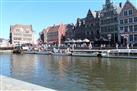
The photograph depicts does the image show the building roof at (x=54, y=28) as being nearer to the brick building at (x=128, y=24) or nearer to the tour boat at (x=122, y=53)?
the brick building at (x=128, y=24)

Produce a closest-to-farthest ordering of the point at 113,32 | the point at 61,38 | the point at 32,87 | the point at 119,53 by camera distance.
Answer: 1. the point at 32,87
2. the point at 119,53
3. the point at 113,32
4. the point at 61,38

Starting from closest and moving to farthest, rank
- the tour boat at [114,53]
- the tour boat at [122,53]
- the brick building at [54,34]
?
the tour boat at [122,53], the tour boat at [114,53], the brick building at [54,34]

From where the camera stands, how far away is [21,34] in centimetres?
18462

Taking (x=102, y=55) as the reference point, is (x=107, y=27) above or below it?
above

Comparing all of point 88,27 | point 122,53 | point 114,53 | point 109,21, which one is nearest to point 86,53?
point 114,53

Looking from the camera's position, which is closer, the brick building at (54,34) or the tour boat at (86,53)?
the tour boat at (86,53)

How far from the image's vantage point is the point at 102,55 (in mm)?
75125

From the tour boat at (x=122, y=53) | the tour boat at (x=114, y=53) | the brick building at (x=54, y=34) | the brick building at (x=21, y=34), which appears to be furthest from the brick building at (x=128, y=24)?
the brick building at (x=21, y=34)

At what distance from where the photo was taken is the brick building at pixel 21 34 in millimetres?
180825

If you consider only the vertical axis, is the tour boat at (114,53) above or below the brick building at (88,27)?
below

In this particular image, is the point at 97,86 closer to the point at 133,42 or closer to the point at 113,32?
the point at 133,42

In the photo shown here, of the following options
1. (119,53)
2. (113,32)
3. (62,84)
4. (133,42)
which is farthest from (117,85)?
(113,32)

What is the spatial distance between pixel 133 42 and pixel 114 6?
49.4 ft

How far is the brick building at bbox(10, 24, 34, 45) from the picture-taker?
180825mm
